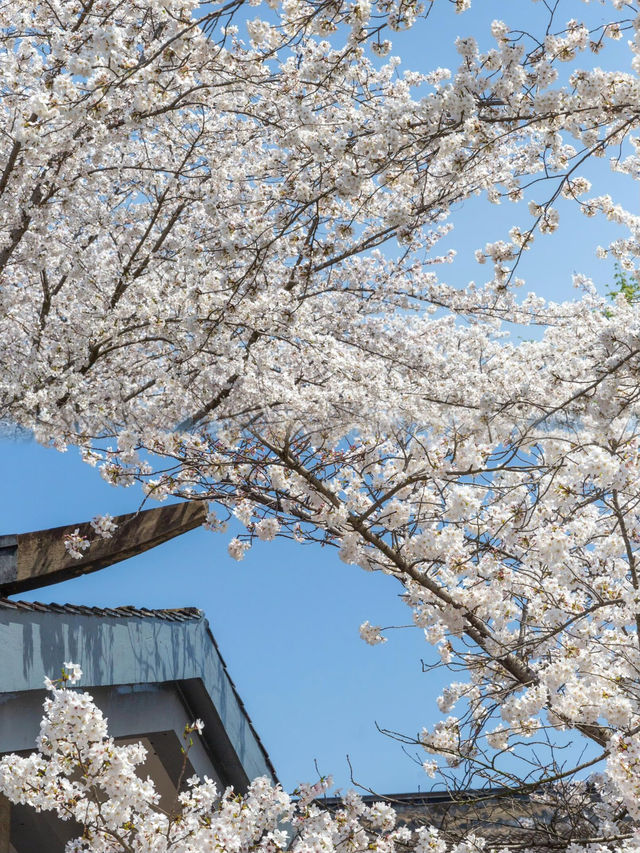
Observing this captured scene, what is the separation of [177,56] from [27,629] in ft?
8.99

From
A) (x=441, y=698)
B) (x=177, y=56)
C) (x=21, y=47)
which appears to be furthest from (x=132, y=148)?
(x=441, y=698)

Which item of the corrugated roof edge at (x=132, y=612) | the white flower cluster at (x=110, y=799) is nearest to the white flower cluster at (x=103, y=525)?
the corrugated roof edge at (x=132, y=612)

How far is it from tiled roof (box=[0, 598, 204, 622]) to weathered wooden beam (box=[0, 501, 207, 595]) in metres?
0.35

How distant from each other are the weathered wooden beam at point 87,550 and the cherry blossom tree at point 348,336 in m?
0.25

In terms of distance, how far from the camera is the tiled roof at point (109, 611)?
12.0ft

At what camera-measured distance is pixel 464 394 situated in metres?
7.48

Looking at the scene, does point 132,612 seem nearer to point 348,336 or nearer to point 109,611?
point 109,611

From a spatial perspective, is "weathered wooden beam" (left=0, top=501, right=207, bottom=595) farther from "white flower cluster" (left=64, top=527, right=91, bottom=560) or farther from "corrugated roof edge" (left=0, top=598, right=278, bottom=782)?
"corrugated roof edge" (left=0, top=598, right=278, bottom=782)

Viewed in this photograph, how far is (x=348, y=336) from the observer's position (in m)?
7.88

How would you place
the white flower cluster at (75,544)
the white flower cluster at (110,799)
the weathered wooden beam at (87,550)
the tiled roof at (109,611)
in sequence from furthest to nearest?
the white flower cluster at (75,544), the weathered wooden beam at (87,550), the tiled roof at (109,611), the white flower cluster at (110,799)

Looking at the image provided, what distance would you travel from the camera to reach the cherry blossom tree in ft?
11.3

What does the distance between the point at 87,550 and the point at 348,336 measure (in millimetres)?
3947

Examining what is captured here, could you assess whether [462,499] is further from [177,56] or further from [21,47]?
[21,47]

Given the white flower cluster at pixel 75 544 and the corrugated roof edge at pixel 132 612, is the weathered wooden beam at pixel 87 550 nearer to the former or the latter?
the white flower cluster at pixel 75 544
